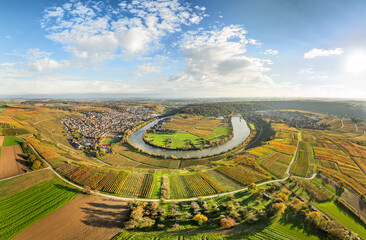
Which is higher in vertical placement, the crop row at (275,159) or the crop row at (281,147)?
the crop row at (281,147)

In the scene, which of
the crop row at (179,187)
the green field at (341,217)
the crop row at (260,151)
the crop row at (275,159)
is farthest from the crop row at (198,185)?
the crop row at (260,151)

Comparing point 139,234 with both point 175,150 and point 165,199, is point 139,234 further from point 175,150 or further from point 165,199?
point 175,150

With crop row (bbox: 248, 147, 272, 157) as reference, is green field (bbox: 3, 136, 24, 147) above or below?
above

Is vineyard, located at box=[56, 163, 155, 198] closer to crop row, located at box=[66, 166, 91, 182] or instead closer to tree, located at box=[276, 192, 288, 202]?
crop row, located at box=[66, 166, 91, 182]

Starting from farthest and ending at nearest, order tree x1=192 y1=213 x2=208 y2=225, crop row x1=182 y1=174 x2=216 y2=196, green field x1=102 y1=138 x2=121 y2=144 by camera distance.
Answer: green field x1=102 y1=138 x2=121 y2=144 < crop row x1=182 y1=174 x2=216 y2=196 < tree x1=192 y1=213 x2=208 y2=225

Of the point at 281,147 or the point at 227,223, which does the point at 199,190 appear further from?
the point at 281,147

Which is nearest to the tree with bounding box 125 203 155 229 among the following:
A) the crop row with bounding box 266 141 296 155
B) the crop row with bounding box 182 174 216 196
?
the crop row with bounding box 182 174 216 196

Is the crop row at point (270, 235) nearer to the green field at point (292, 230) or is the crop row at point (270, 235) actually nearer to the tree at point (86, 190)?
the green field at point (292, 230)
